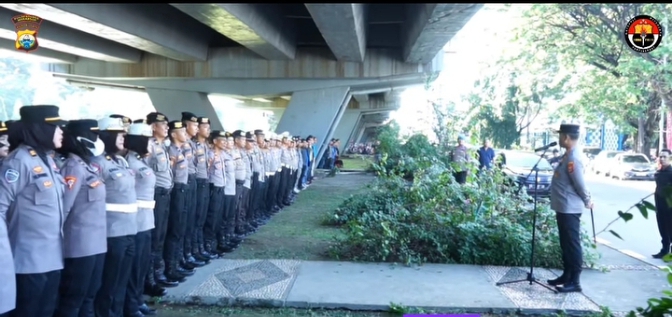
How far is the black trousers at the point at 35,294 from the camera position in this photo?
401cm

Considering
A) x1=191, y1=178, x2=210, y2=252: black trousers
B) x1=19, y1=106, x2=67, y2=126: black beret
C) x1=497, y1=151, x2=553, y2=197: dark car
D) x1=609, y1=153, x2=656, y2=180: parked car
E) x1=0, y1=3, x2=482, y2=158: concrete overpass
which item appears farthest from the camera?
x1=609, y1=153, x2=656, y2=180: parked car

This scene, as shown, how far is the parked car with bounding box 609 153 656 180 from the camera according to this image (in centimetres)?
2707

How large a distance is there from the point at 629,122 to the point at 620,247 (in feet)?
70.0

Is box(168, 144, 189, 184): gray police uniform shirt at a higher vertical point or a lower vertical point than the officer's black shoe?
higher

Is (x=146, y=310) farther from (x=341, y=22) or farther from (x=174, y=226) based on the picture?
(x=341, y=22)

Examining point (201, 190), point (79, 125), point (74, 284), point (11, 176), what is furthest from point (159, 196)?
point (11, 176)

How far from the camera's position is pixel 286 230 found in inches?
434

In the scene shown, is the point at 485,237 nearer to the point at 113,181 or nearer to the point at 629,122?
the point at 113,181

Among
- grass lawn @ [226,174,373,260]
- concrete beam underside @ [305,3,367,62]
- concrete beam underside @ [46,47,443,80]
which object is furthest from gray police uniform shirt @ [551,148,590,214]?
concrete beam underside @ [46,47,443,80]

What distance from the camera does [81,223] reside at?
4605 millimetres

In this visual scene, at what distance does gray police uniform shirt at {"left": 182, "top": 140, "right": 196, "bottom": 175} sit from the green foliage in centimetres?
237

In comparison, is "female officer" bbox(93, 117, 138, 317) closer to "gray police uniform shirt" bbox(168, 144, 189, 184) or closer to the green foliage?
"gray police uniform shirt" bbox(168, 144, 189, 184)

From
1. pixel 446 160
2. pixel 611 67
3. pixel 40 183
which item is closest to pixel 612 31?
pixel 611 67

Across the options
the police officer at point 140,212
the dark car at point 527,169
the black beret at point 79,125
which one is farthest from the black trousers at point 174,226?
the dark car at point 527,169
